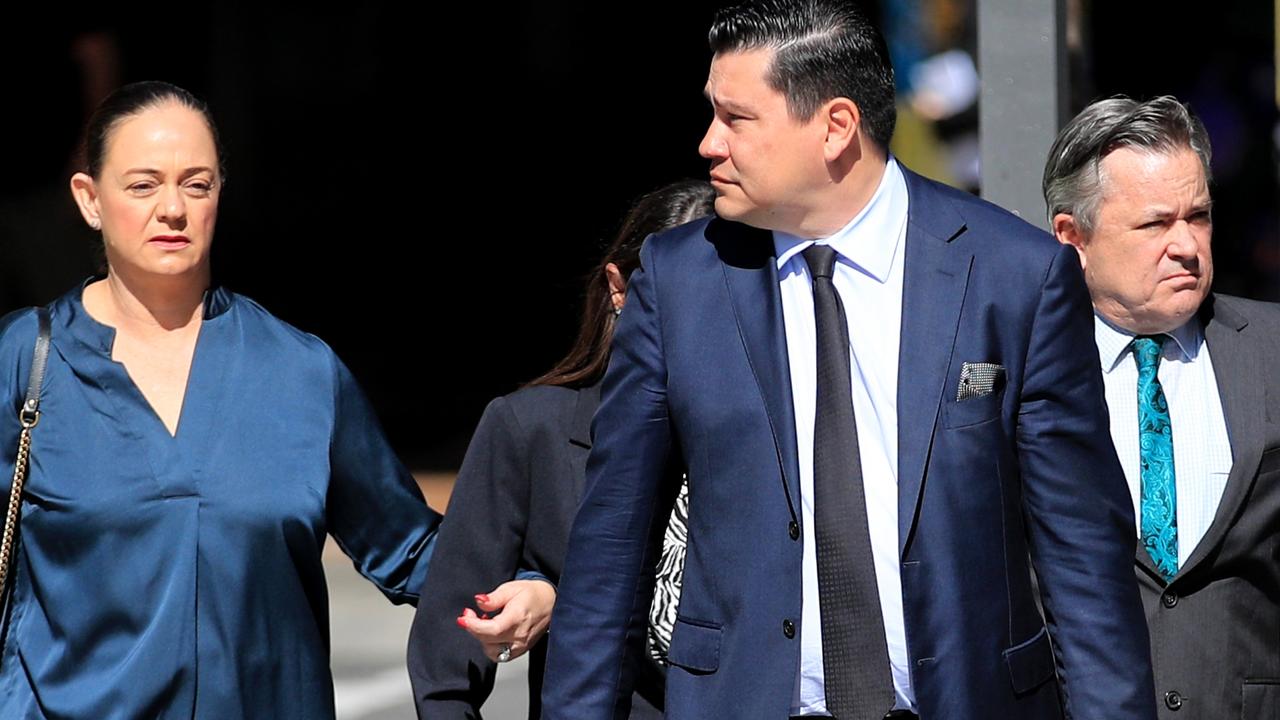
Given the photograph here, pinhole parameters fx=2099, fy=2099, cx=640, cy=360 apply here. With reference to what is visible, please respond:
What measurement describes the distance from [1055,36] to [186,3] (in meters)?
13.7

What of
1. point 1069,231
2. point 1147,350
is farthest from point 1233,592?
point 1069,231

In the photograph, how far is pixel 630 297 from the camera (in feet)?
11.5

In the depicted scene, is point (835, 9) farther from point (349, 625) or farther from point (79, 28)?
point (79, 28)

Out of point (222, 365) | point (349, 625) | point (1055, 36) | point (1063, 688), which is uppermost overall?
point (1055, 36)

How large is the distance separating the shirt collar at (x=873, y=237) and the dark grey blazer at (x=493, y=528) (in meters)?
0.73

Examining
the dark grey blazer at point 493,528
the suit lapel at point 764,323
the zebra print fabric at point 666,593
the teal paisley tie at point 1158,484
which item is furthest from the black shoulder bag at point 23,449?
→ the teal paisley tie at point 1158,484

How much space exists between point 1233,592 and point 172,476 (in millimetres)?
1943

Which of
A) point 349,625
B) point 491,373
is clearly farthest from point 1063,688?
point 491,373

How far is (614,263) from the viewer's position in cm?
407

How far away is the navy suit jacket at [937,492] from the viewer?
3.19 metres

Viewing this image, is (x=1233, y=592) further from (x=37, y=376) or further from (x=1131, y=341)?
(x=37, y=376)

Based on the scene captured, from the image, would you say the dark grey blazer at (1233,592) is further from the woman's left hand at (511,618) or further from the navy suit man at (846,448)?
the woman's left hand at (511,618)

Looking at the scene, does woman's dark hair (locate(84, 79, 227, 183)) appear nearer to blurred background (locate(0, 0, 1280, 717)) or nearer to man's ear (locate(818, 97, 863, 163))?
man's ear (locate(818, 97, 863, 163))

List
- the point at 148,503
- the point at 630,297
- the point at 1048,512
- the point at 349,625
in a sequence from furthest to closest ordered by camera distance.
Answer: the point at 349,625
the point at 148,503
the point at 630,297
the point at 1048,512
